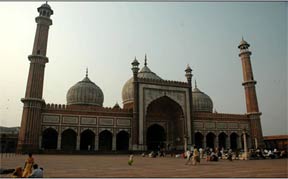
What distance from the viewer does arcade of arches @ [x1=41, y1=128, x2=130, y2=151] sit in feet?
66.9

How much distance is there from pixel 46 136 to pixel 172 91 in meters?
11.7

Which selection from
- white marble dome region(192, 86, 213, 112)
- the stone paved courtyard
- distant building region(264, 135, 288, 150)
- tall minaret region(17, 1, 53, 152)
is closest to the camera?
the stone paved courtyard

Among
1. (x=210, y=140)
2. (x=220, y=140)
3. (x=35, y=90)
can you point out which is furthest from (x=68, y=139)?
Result: (x=220, y=140)

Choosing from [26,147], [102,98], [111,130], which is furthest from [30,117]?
[102,98]

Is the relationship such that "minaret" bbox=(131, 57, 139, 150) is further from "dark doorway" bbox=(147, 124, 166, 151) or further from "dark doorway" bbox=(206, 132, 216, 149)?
"dark doorway" bbox=(206, 132, 216, 149)

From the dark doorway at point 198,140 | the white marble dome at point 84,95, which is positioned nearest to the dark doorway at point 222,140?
the dark doorway at point 198,140

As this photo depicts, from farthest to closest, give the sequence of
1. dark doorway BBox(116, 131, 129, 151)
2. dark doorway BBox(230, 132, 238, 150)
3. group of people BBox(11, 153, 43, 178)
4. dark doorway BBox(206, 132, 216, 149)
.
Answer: dark doorway BBox(230, 132, 238, 150)
dark doorway BBox(206, 132, 216, 149)
dark doorway BBox(116, 131, 129, 151)
group of people BBox(11, 153, 43, 178)

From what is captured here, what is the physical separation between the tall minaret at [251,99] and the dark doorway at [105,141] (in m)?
14.3

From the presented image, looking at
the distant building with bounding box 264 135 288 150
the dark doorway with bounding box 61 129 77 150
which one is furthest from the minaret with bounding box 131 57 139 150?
the distant building with bounding box 264 135 288 150

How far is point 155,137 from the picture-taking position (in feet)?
82.1

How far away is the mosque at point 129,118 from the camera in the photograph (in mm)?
19328

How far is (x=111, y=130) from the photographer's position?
70.0 ft

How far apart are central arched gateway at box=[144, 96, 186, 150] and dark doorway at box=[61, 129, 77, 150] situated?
6653mm

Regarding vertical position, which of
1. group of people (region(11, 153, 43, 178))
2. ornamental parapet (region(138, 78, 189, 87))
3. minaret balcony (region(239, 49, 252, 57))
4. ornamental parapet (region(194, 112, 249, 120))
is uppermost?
minaret balcony (region(239, 49, 252, 57))
